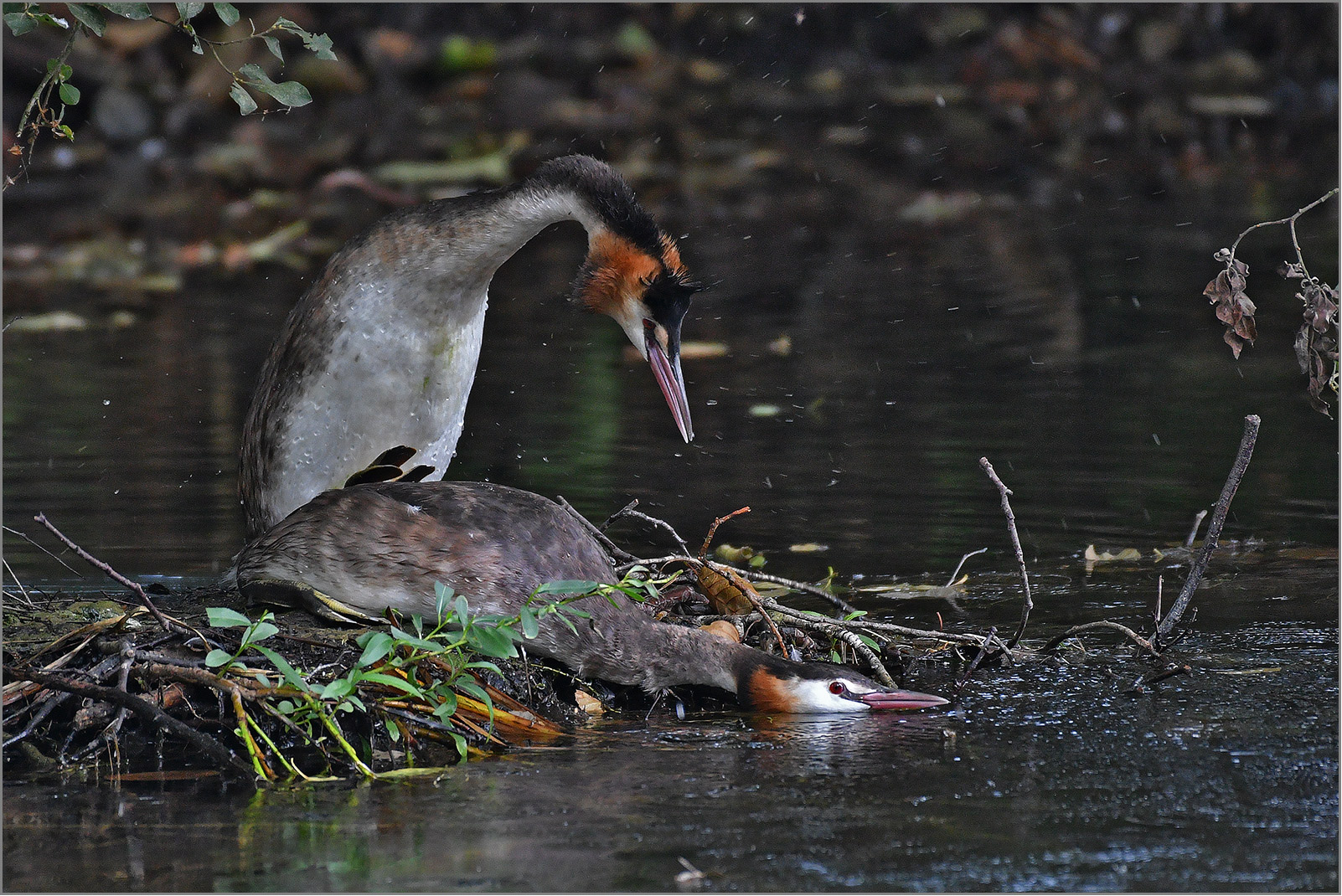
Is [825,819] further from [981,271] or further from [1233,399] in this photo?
[981,271]

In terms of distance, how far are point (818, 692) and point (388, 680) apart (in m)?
1.19

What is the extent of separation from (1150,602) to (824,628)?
126cm

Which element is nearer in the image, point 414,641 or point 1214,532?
point 414,641

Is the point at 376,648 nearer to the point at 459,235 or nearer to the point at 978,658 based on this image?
the point at 978,658

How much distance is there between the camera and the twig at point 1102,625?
17.1ft

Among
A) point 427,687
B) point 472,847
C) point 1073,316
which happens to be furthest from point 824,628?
point 1073,316

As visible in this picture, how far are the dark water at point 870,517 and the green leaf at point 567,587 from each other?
0.38 meters

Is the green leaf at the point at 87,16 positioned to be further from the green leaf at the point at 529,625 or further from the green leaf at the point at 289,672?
the green leaf at the point at 529,625

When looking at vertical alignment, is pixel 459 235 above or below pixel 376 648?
above

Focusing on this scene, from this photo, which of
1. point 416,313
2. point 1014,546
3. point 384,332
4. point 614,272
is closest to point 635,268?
point 614,272

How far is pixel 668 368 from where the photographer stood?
6.13m

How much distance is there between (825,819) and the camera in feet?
13.1

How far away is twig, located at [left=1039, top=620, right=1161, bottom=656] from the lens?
520cm

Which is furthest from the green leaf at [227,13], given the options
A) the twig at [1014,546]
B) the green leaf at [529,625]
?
the twig at [1014,546]
